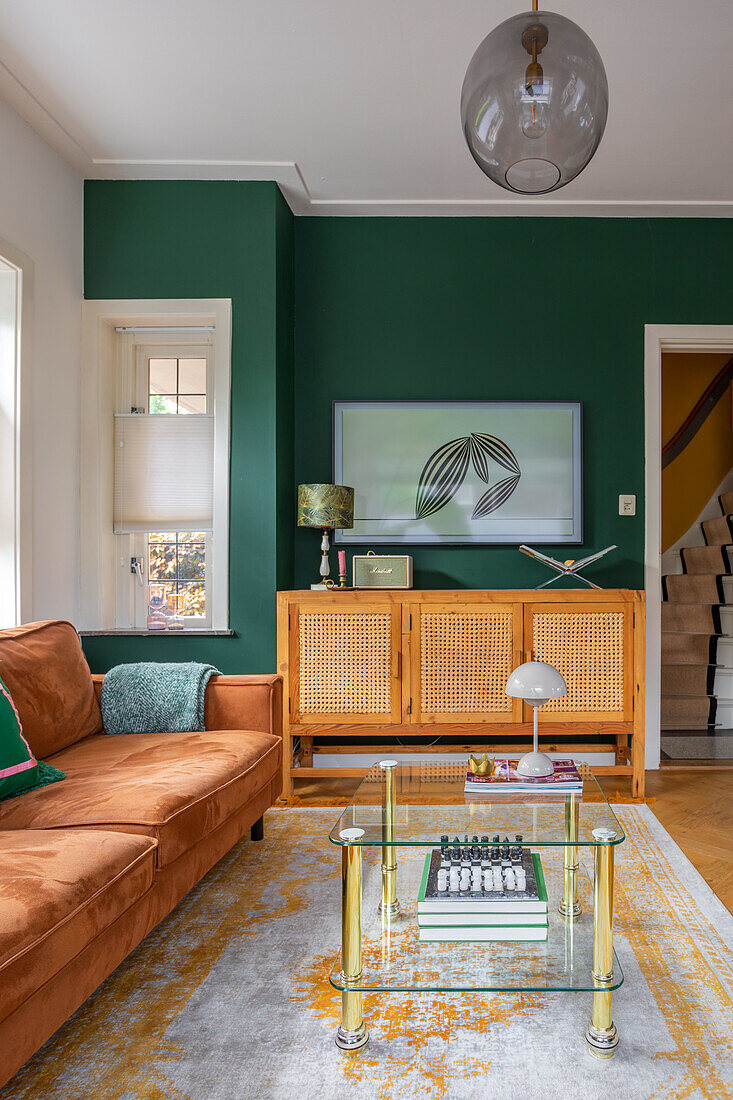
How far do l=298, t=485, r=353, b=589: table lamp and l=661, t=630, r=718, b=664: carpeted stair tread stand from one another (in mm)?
2573

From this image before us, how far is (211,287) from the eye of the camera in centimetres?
369

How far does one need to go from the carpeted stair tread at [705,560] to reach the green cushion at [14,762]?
447 centimetres

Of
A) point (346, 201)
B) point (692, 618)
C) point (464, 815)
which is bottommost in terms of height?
point (464, 815)

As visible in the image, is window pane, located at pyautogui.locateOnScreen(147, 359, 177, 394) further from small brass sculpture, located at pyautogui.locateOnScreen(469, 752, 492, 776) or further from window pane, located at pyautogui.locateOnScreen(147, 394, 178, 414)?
small brass sculpture, located at pyautogui.locateOnScreen(469, 752, 492, 776)

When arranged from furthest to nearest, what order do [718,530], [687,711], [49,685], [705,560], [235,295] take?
[718,530]
[705,560]
[687,711]
[235,295]
[49,685]

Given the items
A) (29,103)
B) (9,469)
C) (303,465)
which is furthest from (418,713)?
(29,103)

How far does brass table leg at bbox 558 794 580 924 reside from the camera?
1.82 m

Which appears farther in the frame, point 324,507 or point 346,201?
point 346,201

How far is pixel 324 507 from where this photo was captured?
11.7 feet

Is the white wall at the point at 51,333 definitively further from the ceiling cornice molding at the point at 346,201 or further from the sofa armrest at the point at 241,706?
the sofa armrest at the point at 241,706

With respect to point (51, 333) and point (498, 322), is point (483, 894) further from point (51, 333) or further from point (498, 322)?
point (498, 322)

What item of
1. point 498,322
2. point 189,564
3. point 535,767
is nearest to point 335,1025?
point 535,767

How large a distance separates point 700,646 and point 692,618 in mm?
237

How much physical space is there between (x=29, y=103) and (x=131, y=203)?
0.69 metres
